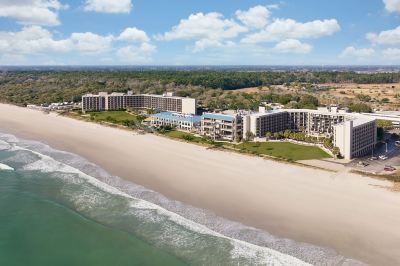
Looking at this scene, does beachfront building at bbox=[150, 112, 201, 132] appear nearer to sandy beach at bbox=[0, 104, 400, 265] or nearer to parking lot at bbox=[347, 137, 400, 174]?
sandy beach at bbox=[0, 104, 400, 265]

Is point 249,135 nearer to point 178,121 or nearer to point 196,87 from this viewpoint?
point 178,121

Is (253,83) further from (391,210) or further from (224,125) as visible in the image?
(391,210)

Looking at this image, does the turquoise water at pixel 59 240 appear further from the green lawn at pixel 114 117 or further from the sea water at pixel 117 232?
the green lawn at pixel 114 117

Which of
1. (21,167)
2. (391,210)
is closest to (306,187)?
(391,210)

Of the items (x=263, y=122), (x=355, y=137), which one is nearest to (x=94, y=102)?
(x=263, y=122)

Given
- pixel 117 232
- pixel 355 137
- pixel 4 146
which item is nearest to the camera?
pixel 117 232

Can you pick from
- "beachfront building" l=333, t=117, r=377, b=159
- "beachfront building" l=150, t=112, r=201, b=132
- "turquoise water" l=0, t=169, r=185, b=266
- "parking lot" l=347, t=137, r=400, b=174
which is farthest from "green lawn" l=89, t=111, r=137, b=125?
"parking lot" l=347, t=137, r=400, b=174
